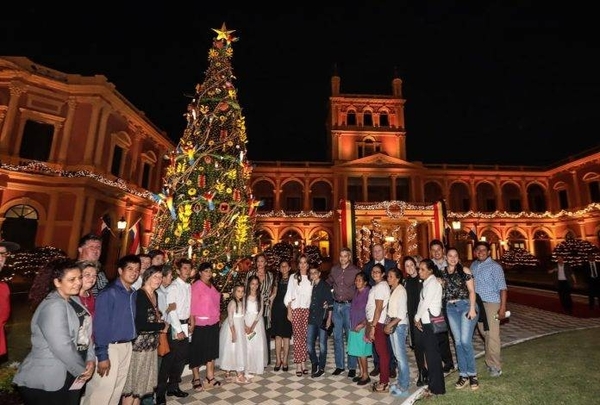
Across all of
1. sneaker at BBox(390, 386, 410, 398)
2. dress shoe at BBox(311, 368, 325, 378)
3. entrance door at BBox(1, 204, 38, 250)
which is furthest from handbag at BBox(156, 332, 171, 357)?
entrance door at BBox(1, 204, 38, 250)

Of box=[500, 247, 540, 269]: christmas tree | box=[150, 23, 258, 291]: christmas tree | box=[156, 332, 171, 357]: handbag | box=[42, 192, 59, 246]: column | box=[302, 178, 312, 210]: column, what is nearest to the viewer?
box=[156, 332, 171, 357]: handbag

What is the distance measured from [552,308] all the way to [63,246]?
2186cm

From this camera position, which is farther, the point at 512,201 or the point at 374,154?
the point at 512,201

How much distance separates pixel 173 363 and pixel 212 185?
455cm

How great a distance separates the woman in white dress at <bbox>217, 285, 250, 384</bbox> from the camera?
564cm

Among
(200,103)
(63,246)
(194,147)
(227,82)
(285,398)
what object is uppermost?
(227,82)

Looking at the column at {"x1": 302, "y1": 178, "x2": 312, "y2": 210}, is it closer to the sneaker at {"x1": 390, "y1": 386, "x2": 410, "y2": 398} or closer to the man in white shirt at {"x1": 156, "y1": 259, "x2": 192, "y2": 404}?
the man in white shirt at {"x1": 156, "y1": 259, "x2": 192, "y2": 404}

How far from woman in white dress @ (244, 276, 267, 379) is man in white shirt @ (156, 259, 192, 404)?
1.11 meters

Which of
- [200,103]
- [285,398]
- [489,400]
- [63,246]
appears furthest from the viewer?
[63,246]

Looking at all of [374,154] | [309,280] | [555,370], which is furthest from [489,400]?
[374,154]

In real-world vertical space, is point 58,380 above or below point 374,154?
below

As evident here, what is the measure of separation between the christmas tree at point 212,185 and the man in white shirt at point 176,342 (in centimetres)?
255

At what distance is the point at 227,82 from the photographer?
923 cm

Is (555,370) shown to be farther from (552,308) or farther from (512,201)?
(512,201)
